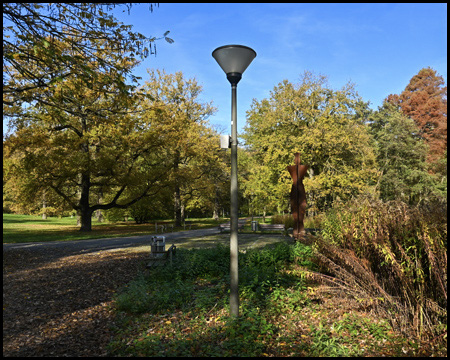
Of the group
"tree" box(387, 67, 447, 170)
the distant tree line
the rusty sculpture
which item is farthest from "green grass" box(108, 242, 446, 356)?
"tree" box(387, 67, 447, 170)

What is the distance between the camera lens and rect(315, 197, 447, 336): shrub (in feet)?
12.2

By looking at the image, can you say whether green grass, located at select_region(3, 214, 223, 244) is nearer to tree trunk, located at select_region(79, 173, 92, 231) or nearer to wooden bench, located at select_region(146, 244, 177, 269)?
tree trunk, located at select_region(79, 173, 92, 231)

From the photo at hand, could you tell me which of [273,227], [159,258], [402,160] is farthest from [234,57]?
[402,160]

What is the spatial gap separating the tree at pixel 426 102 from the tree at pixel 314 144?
10840 millimetres

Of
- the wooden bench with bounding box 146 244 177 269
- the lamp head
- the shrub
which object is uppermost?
the lamp head

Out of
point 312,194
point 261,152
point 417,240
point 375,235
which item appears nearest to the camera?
point 417,240

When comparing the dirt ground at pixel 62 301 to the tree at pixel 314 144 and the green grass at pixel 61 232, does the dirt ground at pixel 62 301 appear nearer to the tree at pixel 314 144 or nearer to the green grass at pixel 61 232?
the green grass at pixel 61 232

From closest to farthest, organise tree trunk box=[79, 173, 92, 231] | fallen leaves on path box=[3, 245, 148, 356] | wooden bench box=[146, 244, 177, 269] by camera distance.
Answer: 1. fallen leaves on path box=[3, 245, 148, 356]
2. wooden bench box=[146, 244, 177, 269]
3. tree trunk box=[79, 173, 92, 231]

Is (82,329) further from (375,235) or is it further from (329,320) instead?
(375,235)

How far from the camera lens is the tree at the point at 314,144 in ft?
61.2

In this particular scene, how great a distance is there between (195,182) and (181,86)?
310 inches

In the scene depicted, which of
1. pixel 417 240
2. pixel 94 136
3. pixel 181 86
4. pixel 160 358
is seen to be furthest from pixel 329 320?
pixel 181 86

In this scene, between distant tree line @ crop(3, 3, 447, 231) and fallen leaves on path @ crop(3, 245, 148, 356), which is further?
distant tree line @ crop(3, 3, 447, 231)

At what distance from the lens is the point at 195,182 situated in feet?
82.4
